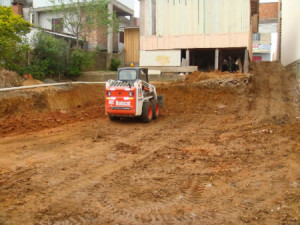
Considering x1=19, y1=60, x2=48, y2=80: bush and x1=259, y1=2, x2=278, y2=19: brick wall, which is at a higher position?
x1=259, y1=2, x2=278, y2=19: brick wall

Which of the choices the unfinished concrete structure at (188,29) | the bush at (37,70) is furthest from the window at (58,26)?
the unfinished concrete structure at (188,29)

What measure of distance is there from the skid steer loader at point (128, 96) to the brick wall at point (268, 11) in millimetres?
38932

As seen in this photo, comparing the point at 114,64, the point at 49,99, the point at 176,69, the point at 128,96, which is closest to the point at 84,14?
the point at 114,64

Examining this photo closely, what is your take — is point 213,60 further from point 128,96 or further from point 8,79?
point 8,79

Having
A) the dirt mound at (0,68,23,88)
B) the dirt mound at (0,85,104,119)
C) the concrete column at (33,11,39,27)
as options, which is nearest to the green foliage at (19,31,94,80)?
the dirt mound at (0,85,104,119)

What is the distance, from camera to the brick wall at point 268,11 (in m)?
45.3

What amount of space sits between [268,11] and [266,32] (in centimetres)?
319

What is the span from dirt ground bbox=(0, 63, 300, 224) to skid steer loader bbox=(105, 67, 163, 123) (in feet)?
1.85

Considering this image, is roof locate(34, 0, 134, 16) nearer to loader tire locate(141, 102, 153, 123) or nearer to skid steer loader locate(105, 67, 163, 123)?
skid steer loader locate(105, 67, 163, 123)

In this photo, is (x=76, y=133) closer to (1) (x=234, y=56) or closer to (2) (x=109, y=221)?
(2) (x=109, y=221)

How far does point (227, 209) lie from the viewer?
189 inches

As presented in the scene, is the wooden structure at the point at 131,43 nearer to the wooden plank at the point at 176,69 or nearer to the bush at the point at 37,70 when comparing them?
the wooden plank at the point at 176,69

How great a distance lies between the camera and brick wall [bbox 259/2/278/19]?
45.3 m

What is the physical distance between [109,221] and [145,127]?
744cm
